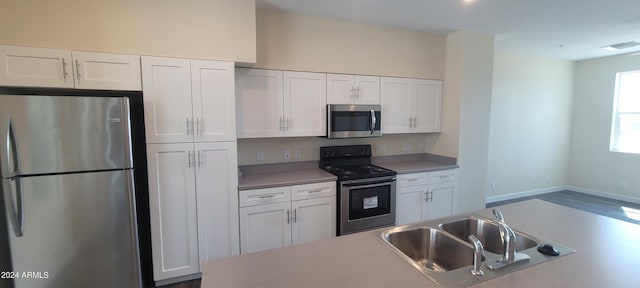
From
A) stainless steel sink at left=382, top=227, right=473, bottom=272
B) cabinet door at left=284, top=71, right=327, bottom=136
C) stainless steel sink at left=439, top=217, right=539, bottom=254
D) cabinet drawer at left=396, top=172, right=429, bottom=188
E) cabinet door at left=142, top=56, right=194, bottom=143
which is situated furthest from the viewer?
cabinet drawer at left=396, top=172, right=429, bottom=188

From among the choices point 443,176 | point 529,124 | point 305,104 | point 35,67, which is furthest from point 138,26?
point 529,124

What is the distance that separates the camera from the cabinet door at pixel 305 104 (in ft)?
9.50

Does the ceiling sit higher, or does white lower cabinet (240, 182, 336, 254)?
the ceiling

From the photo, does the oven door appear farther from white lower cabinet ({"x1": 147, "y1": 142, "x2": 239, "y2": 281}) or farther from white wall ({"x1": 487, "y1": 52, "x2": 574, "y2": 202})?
white wall ({"x1": 487, "y1": 52, "x2": 574, "y2": 202})

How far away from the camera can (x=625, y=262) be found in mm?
1211

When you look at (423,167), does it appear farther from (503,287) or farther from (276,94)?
(503,287)

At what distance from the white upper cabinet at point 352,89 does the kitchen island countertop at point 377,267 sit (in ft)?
6.44

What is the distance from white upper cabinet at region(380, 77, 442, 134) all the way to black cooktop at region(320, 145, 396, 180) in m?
0.43

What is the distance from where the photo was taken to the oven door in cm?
279

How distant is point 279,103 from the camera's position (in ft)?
9.37

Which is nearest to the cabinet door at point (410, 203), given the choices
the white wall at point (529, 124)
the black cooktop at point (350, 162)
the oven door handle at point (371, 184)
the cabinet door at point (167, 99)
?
the oven door handle at point (371, 184)

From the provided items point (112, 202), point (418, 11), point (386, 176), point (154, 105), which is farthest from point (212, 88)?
point (418, 11)

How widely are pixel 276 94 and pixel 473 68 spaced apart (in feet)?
8.53

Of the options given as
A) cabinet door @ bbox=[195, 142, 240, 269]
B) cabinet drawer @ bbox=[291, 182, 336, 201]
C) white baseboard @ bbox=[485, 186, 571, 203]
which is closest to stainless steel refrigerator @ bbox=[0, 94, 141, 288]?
cabinet door @ bbox=[195, 142, 240, 269]
